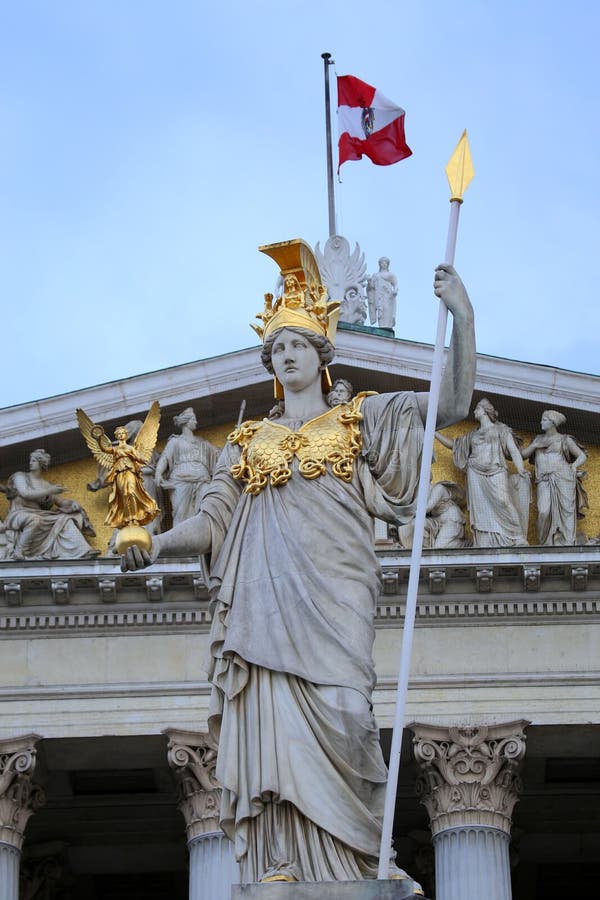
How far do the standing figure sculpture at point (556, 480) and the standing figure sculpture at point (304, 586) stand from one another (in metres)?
19.9

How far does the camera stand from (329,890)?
9.77 meters

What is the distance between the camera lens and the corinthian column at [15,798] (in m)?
30.0

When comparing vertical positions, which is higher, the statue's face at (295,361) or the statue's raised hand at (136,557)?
the statue's face at (295,361)

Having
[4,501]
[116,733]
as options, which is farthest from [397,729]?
[4,501]

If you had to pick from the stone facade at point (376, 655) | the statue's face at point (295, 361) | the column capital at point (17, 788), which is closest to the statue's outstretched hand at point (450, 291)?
the statue's face at point (295, 361)

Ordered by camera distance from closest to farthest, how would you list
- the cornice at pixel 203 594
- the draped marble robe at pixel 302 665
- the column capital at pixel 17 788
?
1. the draped marble robe at pixel 302 665
2. the column capital at pixel 17 788
3. the cornice at pixel 203 594

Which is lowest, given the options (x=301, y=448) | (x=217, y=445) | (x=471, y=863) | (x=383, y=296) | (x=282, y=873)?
(x=282, y=873)

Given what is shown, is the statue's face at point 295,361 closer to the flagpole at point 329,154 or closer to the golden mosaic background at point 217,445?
the golden mosaic background at point 217,445

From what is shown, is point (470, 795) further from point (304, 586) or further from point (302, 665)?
point (302, 665)

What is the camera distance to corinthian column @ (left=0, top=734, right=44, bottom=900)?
1183 inches

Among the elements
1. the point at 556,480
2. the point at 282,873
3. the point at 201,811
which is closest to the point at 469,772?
the point at 201,811

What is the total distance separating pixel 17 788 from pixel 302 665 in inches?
807

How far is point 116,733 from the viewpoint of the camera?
30.8 m

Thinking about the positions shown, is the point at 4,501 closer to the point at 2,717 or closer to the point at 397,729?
the point at 2,717
